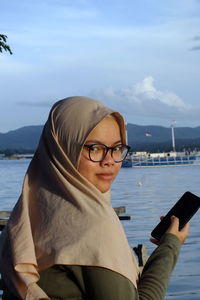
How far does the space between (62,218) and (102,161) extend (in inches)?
9.9

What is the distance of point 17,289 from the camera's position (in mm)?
2121

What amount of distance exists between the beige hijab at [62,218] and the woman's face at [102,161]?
0.04 metres

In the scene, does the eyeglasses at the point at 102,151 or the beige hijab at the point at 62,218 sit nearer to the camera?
the beige hijab at the point at 62,218

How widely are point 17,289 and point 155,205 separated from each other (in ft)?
105

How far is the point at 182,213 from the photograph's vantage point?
246 cm

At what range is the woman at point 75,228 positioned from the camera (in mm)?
2070

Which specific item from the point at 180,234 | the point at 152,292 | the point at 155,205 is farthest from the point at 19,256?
the point at 155,205

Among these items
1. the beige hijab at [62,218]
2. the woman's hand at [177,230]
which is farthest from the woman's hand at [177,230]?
the beige hijab at [62,218]

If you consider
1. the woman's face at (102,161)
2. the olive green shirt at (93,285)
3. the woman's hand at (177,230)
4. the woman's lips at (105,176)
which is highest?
the woman's face at (102,161)

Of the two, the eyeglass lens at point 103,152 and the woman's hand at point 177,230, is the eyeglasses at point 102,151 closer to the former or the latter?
the eyeglass lens at point 103,152

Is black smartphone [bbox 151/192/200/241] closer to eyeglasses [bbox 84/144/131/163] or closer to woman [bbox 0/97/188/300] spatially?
woman [bbox 0/97/188/300]

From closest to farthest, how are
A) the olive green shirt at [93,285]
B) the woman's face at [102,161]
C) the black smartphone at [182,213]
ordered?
the olive green shirt at [93,285], the woman's face at [102,161], the black smartphone at [182,213]

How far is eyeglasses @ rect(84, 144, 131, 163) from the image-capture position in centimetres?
228

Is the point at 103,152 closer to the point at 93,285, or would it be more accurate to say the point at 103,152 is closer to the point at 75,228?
the point at 75,228
